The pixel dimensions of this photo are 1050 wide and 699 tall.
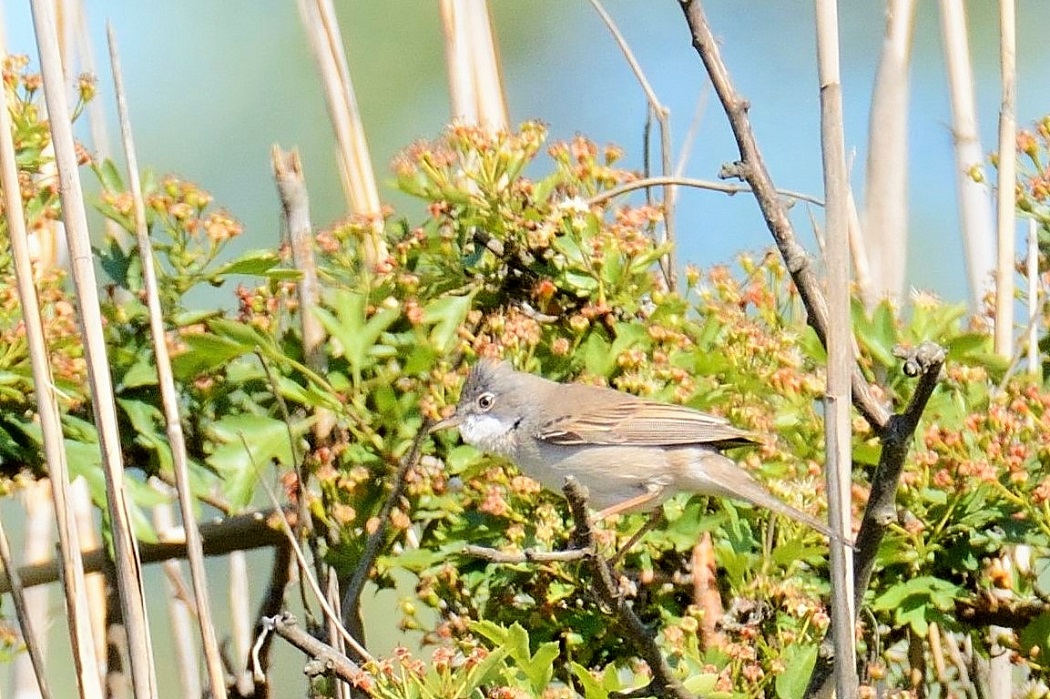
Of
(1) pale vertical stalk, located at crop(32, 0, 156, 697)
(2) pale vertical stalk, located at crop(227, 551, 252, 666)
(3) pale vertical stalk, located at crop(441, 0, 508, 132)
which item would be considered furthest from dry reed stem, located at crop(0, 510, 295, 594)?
(3) pale vertical stalk, located at crop(441, 0, 508, 132)

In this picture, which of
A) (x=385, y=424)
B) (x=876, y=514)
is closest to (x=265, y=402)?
(x=385, y=424)

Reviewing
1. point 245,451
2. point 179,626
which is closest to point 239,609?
point 179,626

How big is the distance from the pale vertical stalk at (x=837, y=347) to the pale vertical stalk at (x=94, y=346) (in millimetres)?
907

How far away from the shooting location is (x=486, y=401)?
7.20 feet

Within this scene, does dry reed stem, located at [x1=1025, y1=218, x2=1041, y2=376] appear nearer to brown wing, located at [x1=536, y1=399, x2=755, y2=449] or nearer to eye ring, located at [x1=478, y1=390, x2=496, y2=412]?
brown wing, located at [x1=536, y1=399, x2=755, y2=449]

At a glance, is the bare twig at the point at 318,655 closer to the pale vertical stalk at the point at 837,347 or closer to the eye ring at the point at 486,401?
the eye ring at the point at 486,401

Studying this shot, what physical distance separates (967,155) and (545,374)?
3.36ft

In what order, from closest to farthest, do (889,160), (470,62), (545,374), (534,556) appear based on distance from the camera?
(534,556)
(545,374)
(470,62)
(889,160)

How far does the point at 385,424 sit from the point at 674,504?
532 millimetres

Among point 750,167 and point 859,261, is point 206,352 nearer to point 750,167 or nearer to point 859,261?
point 750,167

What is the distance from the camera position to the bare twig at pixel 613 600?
1.84m

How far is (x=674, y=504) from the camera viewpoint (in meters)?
2.42

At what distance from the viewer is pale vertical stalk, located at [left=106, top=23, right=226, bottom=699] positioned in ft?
6.16

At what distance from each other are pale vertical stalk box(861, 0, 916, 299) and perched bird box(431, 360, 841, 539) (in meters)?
0.62
